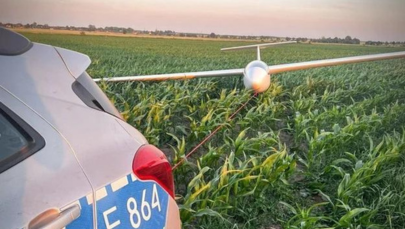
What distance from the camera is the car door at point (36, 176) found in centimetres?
88

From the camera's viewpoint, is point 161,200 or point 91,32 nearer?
point 161,200

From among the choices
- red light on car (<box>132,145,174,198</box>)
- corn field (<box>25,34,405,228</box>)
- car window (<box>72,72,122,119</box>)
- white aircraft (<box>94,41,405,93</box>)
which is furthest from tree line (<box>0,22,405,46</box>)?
red light on car (<box>132,145,174,198</box>)

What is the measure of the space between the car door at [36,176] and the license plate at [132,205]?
45 mm

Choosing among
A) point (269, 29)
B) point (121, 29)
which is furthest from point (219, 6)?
point (121, 29)

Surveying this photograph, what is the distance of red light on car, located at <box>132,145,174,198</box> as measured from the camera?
1117 millimetres

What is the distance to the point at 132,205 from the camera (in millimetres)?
1054

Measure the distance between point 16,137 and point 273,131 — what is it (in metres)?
2.68

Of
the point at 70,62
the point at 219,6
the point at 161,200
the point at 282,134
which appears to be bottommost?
the point at 282,134

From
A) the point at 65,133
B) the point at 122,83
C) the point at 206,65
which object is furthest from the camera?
the point at 206,65

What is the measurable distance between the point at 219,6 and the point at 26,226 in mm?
2636

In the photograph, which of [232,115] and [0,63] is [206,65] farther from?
[0,63]

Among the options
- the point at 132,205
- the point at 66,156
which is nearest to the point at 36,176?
the point at 66,156

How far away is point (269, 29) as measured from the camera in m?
3.44

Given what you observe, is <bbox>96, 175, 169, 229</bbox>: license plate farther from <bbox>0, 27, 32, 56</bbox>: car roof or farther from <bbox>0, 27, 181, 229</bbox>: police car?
<bbox>0, 27, 32, 56</bbox>: car roof
